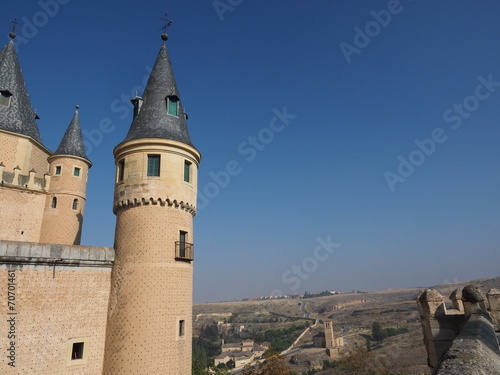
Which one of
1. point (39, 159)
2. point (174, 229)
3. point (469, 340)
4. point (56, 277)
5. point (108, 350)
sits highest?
point (39, 159)

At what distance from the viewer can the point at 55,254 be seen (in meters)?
12.6

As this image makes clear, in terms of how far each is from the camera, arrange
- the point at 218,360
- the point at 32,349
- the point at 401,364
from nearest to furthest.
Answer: the point at 32,349 < the point at 401,364 < the point at 218,360

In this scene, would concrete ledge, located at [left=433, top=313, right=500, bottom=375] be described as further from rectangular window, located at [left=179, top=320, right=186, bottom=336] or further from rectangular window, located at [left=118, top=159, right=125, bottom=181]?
rectangular window, located at [left=118, top=159, right=125, bottom=181]

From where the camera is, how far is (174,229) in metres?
14.0

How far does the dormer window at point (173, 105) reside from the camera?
16234 mm

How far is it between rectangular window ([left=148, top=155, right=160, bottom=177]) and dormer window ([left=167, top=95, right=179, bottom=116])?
278 cm

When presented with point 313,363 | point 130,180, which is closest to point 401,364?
point 313,363

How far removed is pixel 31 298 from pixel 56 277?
1.03 metres

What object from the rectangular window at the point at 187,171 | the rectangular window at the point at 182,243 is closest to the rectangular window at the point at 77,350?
the rectangular window at the point at 182,243

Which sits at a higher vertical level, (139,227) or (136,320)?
(139,227)

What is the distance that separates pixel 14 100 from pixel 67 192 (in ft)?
22.0

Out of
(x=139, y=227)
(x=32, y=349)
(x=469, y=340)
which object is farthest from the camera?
(x=139, y=227)

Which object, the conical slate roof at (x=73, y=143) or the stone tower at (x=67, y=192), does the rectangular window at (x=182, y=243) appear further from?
the conical slate roof at (x=73, y=143)

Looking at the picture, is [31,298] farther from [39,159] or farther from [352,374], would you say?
[352,374]
